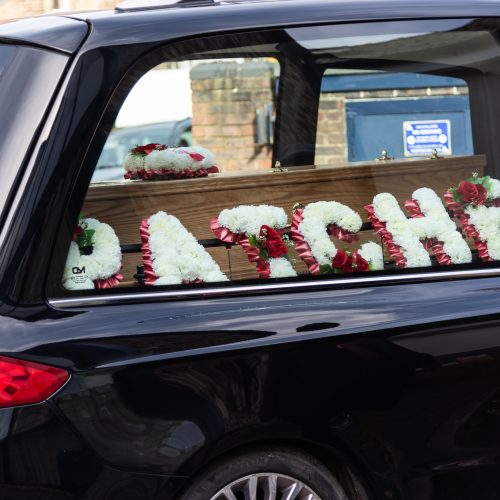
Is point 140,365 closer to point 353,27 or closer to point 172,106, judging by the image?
point 353,27

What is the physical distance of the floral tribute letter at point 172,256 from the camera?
3062mm

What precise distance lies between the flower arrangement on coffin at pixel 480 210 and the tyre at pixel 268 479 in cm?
79

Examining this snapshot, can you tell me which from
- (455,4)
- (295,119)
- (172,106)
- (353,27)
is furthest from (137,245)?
(172,106)

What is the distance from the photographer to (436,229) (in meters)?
3.43

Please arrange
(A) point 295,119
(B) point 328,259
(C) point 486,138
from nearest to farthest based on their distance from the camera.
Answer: (B) point 328,259
(C) point 486,138
(A) point 295,119

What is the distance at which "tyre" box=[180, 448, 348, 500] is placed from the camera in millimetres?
2926

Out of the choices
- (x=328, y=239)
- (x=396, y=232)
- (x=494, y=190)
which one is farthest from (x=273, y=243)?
(x=494, y=190)

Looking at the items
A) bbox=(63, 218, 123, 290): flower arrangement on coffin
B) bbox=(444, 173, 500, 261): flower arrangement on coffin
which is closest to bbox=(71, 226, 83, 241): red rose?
bbox=(63, 218, 123, 290): flower arrangement on coffin

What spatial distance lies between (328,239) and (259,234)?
0.64 ft

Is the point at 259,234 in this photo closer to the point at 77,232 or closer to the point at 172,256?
the point at 172,256

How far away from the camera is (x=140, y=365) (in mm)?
2834

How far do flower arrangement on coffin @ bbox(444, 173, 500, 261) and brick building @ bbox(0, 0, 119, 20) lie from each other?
14.0 metres

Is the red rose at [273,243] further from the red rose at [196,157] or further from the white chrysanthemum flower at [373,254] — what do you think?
the red rose at [196,157]

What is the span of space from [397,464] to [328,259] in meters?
0.56
